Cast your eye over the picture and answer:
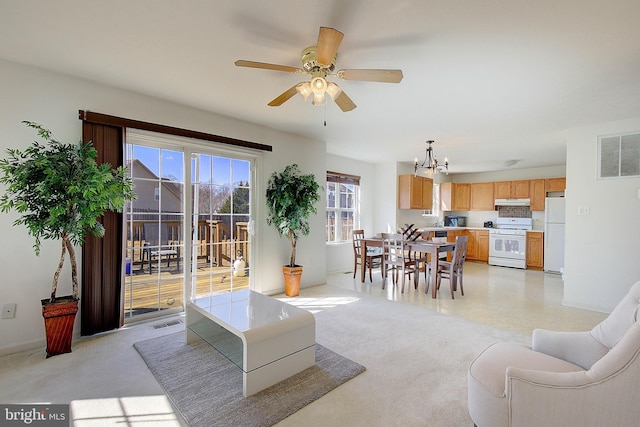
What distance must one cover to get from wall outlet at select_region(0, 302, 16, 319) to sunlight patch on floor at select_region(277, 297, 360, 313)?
2.68 m

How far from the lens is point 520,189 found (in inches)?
285

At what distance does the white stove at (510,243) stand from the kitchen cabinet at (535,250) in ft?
0.36

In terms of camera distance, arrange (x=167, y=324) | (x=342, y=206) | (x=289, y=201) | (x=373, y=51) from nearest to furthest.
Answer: (x=373, y=51)
(x=167, y=324)
(x=289, y=201)
(x=342, y=206)

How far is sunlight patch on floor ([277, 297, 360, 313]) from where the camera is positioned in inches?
151

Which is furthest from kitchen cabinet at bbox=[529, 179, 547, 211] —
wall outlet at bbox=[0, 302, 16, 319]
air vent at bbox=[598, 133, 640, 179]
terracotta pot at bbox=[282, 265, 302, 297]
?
wall outlet at bbox=[0, 302, 16, 319]

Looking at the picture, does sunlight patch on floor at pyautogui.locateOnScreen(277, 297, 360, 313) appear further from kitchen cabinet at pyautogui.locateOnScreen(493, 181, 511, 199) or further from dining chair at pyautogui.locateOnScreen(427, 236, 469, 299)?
kitchen cabinet at pyautogui.locateOnScreen(493, 181, 511, 199)

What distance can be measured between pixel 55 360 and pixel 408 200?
6221 mm

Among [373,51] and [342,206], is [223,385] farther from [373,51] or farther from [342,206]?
[342,206]

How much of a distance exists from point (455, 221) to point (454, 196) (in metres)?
0.72

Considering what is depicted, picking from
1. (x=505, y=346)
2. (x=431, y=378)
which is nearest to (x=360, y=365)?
(x=431, y=378)

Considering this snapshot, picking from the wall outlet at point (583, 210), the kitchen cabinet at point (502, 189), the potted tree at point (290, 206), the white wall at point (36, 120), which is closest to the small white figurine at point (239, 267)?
the potted tree at point (290, 206)

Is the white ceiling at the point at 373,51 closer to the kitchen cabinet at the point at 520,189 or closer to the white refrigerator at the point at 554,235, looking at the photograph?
the white refrigerator at the point at 554,235

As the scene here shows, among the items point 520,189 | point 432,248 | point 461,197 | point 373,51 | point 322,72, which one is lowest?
point 432,248

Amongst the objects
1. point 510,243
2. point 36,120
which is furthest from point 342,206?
point 36,120
